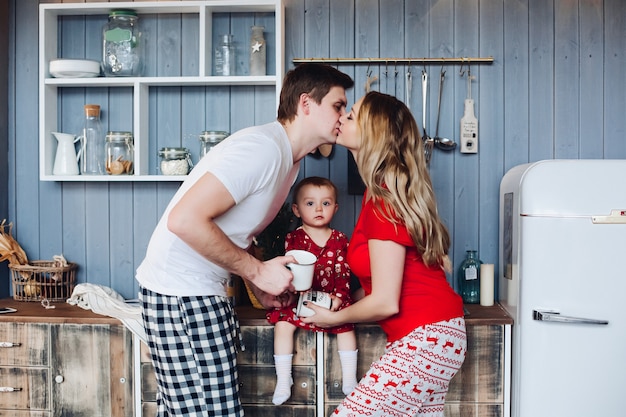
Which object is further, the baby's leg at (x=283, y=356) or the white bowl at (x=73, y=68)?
the white bowl at (x=73, y=68)

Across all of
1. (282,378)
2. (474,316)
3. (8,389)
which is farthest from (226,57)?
(8,389)

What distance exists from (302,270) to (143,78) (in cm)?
138

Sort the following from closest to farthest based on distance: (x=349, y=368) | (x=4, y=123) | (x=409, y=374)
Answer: (x=409, y=374)
(x=349, y=368)
(x=4, y=123)

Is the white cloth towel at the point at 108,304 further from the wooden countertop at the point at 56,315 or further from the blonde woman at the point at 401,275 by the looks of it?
the blonde woman at the point at 401,275

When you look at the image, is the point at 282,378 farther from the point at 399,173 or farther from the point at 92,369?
the point at 399,173

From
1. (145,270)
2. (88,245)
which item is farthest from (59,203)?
(145,270)

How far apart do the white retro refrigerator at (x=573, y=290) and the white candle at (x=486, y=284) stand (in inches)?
14.4

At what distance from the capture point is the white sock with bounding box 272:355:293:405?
2445 mm

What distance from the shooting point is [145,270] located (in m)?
1.94

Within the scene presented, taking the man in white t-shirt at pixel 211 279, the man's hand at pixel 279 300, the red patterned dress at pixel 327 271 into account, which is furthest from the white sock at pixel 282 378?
the man in white t-shirt at pixel 211 279

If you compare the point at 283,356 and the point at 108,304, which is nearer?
the point at 283,356

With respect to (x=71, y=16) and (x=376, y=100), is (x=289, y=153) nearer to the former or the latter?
(x=376, y=100)

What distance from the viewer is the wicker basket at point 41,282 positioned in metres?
2.92

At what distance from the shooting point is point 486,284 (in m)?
2.82
